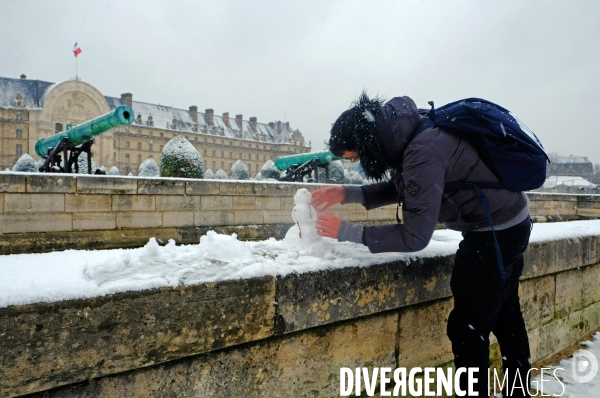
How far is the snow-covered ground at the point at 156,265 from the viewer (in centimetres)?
129

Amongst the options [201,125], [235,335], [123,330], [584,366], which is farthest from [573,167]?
[123,330]

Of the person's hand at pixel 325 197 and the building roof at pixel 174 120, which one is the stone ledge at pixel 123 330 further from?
the building roof at pixel 174 120

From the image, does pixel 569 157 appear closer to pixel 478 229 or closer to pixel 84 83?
pixel 84 83

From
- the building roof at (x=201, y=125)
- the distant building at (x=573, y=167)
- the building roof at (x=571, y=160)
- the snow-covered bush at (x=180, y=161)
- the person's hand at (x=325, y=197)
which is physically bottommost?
the person's hand at (x=325, y=197)

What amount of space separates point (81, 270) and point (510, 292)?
2.02 meters

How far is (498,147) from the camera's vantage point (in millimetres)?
1928

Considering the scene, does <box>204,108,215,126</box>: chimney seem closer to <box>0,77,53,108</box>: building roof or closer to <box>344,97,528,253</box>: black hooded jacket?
<box>0,77,53,108</box>: building roof

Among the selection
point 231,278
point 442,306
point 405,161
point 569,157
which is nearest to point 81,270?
point 231,278

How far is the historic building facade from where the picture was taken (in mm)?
53875

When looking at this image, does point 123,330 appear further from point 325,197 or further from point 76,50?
point 76,50

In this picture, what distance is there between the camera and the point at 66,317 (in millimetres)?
1246

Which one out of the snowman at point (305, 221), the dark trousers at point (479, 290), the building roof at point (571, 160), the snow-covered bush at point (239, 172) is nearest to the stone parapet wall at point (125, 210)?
the snowman at point (305, 221)

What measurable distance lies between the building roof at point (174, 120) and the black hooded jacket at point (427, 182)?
210ft

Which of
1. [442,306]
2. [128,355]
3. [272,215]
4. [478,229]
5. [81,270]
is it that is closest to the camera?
[128,355]
